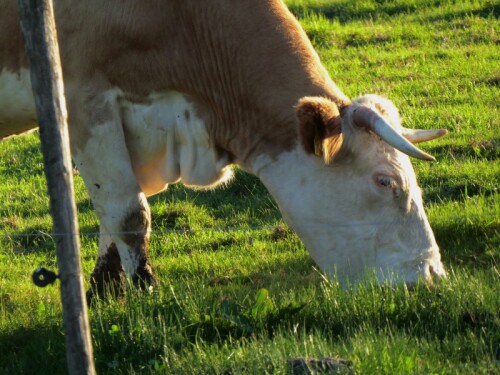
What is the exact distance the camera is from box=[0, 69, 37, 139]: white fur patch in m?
7.61

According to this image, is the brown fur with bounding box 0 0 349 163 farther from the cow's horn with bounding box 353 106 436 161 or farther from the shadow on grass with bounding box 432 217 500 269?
the shadow on grass with bounding box 432 217 500 269

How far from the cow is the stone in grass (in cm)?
185

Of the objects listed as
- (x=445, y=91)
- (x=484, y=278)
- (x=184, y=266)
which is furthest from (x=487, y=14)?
(x=484, y=278)

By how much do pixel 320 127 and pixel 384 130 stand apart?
40 centimetres

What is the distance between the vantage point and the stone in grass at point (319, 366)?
4996 mm

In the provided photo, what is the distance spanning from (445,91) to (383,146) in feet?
18.4

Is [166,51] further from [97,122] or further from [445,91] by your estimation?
[445,91]

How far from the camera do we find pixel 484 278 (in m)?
6.75

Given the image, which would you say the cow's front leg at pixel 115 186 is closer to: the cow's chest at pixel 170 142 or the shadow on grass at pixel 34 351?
the cow's chest at pixel 170 142

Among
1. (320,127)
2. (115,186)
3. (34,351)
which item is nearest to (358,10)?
(115,186)

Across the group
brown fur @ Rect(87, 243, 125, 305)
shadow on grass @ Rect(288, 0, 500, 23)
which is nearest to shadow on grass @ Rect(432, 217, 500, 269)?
brown fur @ Rect(87, 243, 125, 305)

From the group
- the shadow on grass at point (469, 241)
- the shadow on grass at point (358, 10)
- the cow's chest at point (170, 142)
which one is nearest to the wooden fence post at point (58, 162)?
the cow's chest at point (170, 142)

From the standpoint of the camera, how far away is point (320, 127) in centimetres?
686

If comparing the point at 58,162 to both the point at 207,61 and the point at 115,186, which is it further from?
the point at 207,61
